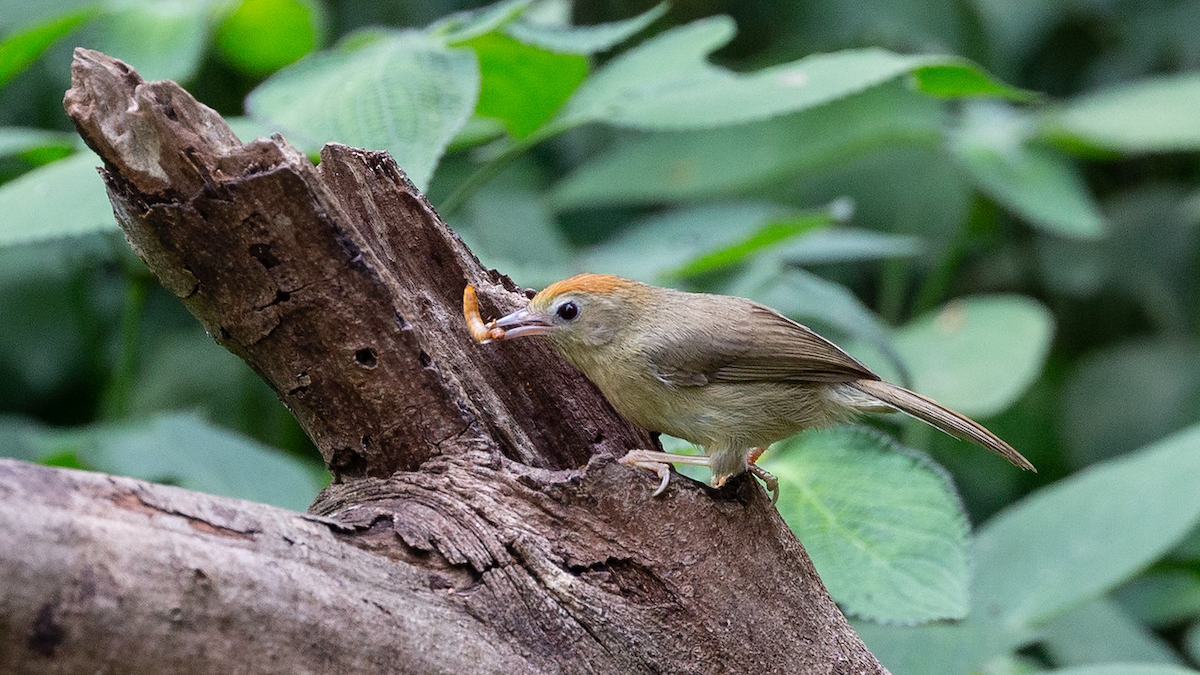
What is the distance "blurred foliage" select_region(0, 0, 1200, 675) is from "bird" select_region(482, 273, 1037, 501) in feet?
0.66

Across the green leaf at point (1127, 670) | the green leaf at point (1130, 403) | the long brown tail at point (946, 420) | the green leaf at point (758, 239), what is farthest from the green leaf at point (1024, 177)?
the long brown tail at point (946, 420)

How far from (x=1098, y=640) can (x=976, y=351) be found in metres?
1.11

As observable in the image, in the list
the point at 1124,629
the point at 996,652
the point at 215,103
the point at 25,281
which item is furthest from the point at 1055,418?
the point at 25,281

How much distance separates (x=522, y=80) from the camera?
284cm

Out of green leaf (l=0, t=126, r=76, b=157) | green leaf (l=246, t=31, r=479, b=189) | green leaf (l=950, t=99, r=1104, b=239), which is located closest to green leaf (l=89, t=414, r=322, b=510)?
green leaf (l=0, t=126, r=76, b=157)

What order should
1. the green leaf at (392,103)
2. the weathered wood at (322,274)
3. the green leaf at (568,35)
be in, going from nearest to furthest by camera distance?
the weathered wood at (322,274) → the green leaf at (392,103) → the green leaf at (568,35)

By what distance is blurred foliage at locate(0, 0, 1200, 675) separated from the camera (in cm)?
254

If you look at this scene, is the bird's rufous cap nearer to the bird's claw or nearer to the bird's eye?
the bird's eye

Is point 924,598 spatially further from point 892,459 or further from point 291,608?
point 291,608

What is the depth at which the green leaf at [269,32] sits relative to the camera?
13.7ft

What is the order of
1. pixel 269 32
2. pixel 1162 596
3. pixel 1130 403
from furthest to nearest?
pixel 1130 403 < pixel 1162 596 < pixel 269 32

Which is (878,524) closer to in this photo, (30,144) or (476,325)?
(476,325)

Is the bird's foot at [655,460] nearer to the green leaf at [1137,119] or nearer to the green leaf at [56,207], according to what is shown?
the green leaf at [56,207]

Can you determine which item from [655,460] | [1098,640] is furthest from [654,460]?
[1098,640]
